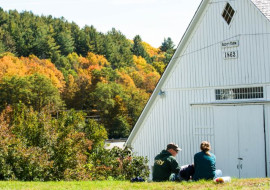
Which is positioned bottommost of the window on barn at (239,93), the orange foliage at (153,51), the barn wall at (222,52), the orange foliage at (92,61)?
the window on barn at (239,93)

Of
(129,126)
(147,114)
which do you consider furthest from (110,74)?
(147,114)

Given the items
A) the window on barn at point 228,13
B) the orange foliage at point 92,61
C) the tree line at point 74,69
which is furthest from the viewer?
the orange foliage at point 92,61

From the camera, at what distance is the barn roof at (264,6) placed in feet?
51.9

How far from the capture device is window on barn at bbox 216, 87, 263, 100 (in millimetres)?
16141

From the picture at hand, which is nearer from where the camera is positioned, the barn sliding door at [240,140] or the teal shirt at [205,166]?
the teal shirt at [205,166]

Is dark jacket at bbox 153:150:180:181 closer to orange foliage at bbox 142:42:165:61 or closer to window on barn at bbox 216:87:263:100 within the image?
window on barn at bbox 216:87:263:100

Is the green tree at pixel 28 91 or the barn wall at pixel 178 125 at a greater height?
the green tree at pixel 28 91

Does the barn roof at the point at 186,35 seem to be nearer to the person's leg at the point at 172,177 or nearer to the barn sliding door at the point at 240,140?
the barn sliding door at the point at 240,140

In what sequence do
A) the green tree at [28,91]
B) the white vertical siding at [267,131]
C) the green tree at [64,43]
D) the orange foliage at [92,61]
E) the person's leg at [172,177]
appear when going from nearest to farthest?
the person's leg at [172,177], the white vertical siding at [267,131], the green tree at [28,91], the orange foliage at [92,61], the green tree at [64,43]

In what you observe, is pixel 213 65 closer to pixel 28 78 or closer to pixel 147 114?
pixel 147 114

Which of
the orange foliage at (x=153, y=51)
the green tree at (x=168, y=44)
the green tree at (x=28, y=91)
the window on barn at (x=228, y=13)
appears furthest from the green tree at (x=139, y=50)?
the window on barn at (x=228, y=13)

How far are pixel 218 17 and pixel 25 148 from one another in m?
8.94

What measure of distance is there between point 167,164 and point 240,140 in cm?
578

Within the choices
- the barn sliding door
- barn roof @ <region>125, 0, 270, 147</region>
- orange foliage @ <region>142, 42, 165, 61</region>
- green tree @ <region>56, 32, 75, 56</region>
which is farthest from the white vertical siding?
orange foliage @ <region>142, 42, 165, 61</region>
